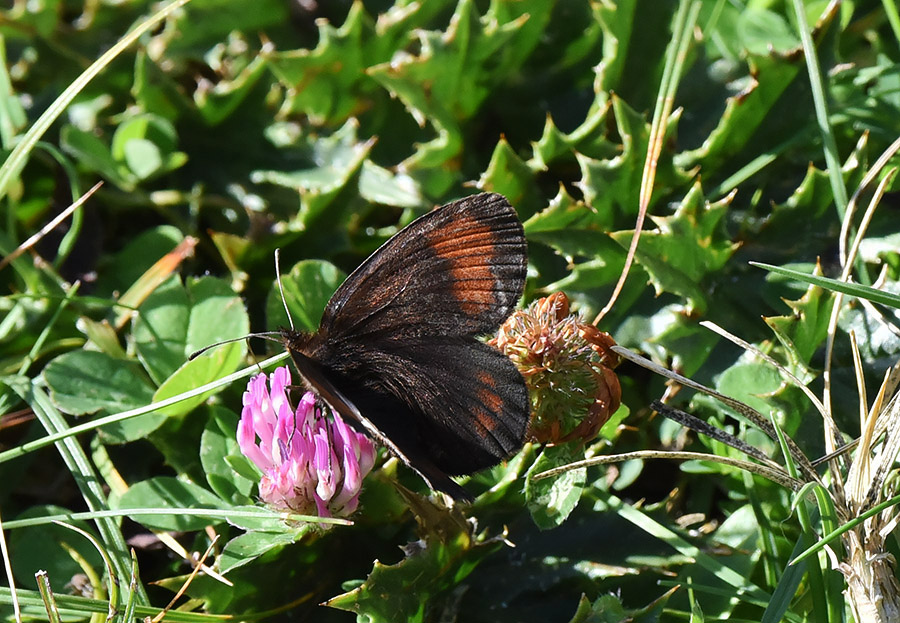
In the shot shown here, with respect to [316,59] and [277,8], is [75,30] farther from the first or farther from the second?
[316,59]

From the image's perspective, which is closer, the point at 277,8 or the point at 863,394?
the point at 863,394

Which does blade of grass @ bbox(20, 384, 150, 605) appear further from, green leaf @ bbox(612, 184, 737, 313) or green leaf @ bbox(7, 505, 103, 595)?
green leaf @ bbox(612, 184, 737, 313)

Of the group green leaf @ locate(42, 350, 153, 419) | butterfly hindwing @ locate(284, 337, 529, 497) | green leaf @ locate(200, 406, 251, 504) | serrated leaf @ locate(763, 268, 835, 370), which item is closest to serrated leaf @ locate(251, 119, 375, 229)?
green leaf @ locate(42, 350, 153, 419)

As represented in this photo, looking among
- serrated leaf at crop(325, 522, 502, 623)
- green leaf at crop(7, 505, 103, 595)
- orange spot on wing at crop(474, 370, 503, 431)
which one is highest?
orange spot on wing at crop(474, 370, 503, 431)

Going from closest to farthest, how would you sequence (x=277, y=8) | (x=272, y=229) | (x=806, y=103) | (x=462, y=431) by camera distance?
(x=462, y=431)
(x=806, y=103)
(x=272, y=229)
(x=277, y=8)

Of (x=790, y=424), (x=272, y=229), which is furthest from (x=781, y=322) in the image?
(x=272, y=229)

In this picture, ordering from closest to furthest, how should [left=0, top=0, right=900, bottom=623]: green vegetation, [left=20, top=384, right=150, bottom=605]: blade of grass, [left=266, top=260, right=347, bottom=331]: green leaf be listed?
[left=0, top=0, right=900, bottom=623]: green vegetation
[left=20, top=384, right=150, bottom=605]: blade of grass
[left=266, top=260, right=347, bottom=331]: green leaf

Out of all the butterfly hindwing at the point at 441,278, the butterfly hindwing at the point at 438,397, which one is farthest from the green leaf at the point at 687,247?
the butterfly hindwing at the point at 438,397
